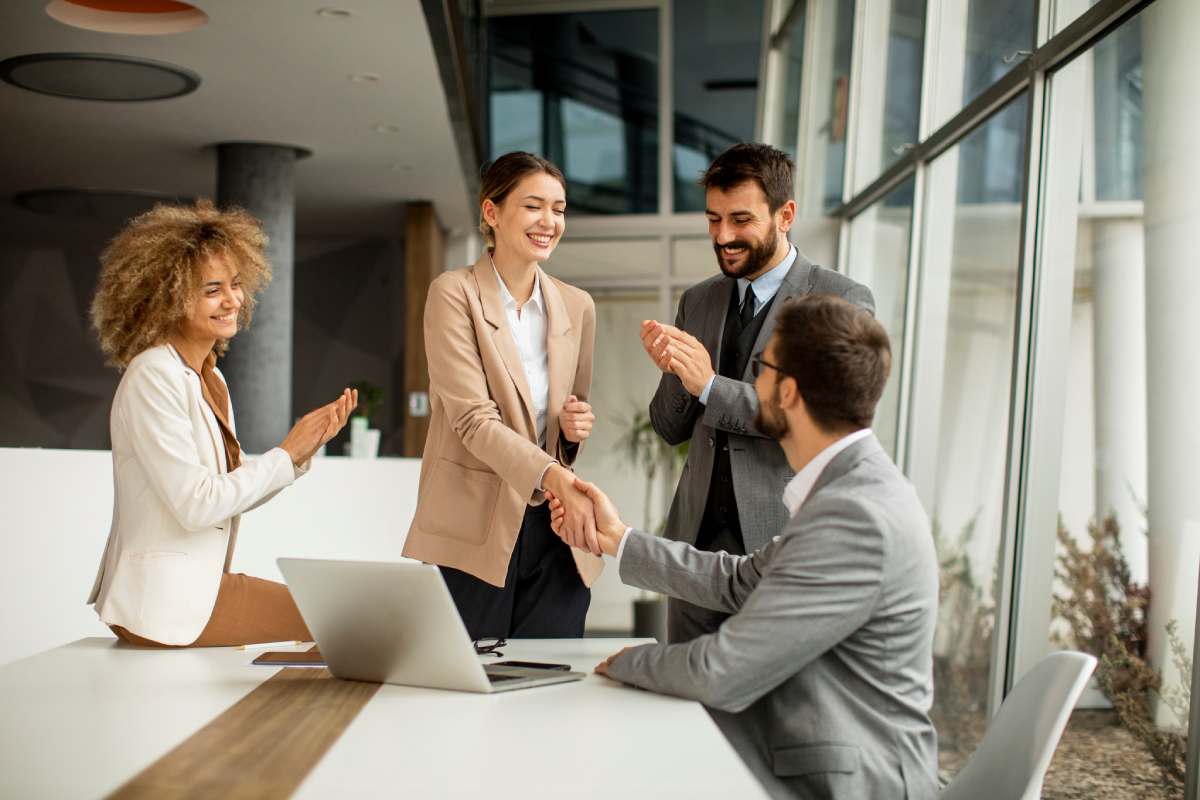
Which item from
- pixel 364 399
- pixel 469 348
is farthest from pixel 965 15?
pixel 364 399

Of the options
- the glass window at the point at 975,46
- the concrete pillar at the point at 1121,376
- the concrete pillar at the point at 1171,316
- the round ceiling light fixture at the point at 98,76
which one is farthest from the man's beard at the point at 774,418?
→ the round ceiling light fixture at the point at 98,76

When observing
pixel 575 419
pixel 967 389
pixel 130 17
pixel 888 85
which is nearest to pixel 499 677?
pixel 575 419

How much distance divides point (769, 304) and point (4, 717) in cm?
185

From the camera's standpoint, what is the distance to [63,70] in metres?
5.98

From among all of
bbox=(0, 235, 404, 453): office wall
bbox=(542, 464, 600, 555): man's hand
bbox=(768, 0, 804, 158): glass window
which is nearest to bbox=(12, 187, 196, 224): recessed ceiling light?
bbox=(0, 235, 404, 453): office wall

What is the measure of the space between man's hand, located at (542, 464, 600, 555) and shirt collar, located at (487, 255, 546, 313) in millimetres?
518

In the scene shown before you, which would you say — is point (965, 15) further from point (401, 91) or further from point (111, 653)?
point (111, 653)

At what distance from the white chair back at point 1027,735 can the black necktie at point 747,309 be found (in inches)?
47.4

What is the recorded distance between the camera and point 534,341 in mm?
2824

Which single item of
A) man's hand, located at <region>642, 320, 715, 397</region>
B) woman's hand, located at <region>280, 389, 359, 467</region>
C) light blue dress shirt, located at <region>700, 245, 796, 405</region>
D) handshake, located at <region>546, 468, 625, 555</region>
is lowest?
handshake, located at <region>546, 468, 625, 555</region>

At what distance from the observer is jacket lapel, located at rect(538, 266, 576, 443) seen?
276 cm

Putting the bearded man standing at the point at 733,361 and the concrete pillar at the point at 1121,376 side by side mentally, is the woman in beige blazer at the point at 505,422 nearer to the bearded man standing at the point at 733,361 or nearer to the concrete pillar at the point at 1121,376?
the bearded man standing at the point at 733,361

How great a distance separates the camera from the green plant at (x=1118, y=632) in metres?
3.20

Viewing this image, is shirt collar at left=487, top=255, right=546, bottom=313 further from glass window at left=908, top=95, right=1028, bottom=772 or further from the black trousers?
glass window at left=908, top=95, right=1028, bottom=772
